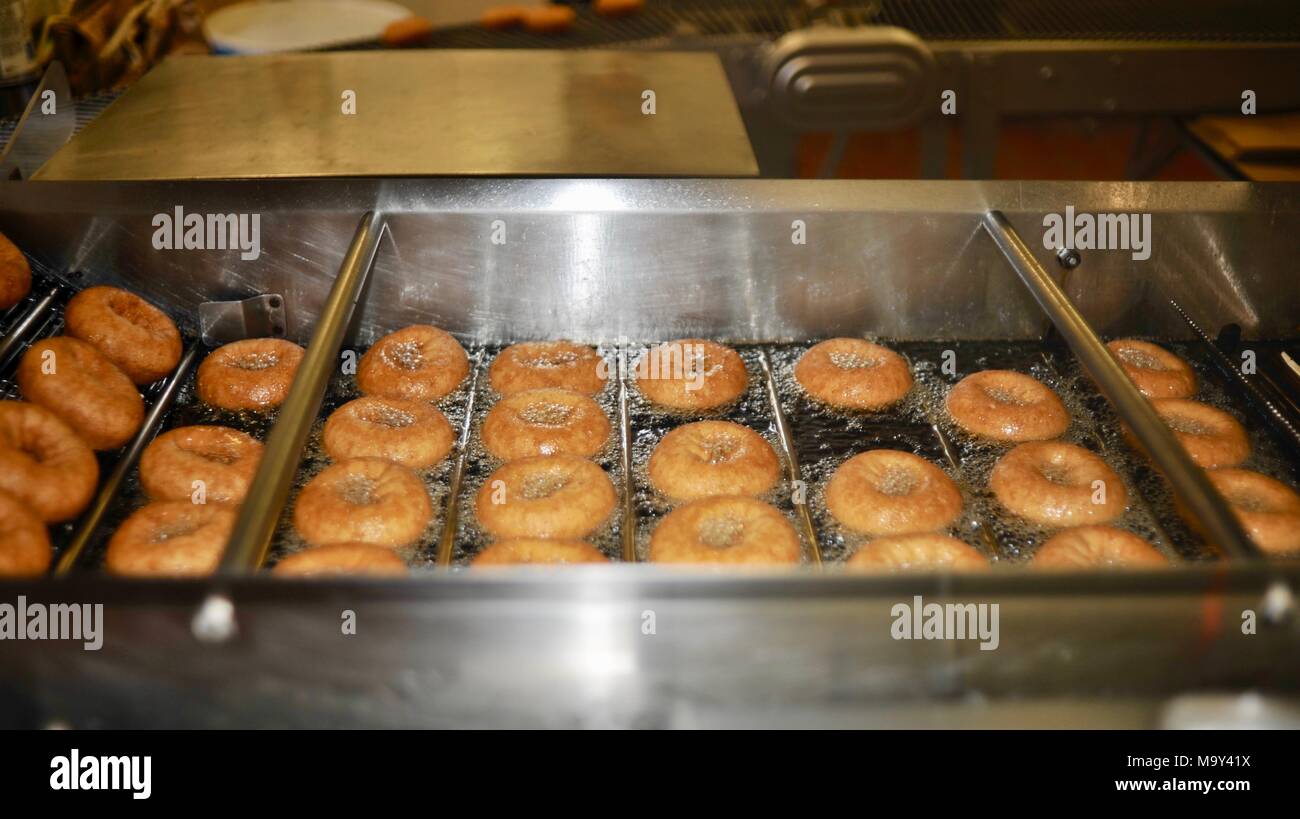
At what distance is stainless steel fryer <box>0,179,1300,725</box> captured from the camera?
132cm

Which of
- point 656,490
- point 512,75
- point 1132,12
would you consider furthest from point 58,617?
point 1132,12

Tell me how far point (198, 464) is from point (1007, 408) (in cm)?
177

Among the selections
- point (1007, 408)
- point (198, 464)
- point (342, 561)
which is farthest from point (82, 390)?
point (1007, 408)

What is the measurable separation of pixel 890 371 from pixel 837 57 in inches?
58.9

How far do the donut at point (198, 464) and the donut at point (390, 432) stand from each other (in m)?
0.18

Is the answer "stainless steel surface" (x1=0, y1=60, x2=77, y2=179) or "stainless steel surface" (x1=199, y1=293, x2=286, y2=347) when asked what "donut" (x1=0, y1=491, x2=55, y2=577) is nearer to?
"stainless steel surface" (x1=199, y1=293, x2=286, y2=347)

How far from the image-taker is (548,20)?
4.14 m

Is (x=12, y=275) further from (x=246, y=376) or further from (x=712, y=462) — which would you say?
(x=712, y=462)

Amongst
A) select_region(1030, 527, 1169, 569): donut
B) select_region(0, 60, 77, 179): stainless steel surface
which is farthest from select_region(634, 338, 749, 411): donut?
select_region(0, 60, 77, 179): stainless steel surface

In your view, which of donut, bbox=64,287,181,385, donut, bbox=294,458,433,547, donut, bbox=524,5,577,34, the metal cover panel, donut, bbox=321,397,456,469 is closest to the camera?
donut, bbox=294,458,433,547

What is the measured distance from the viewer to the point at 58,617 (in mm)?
1326

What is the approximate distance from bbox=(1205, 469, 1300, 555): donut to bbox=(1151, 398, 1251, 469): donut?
0.06 metres

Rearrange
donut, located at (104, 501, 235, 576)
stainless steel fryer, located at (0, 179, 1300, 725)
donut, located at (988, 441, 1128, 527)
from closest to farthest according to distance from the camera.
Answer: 1. stainless steel fryer, located at (0, 179, 1300, 725)
2. donut, located at (104, 501, 235, 576)
3. donut, located at (988, 441, 1128, 527)
